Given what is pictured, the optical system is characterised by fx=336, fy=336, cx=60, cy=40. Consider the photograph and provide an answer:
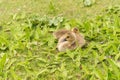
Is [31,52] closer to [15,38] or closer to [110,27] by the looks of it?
[15,38]

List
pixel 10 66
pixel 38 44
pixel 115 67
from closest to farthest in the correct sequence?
pixel 115 67 → pixel 10 66 → pixel 38 44

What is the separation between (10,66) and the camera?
4.23 metres

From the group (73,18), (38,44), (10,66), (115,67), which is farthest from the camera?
(73,18)

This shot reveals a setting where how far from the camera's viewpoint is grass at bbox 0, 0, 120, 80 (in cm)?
402

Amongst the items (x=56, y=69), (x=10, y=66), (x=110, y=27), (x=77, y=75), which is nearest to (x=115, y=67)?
(x=77, y=75)

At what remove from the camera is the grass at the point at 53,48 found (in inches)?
158

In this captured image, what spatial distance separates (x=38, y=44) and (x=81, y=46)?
0.61 meters

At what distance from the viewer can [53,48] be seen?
445 cm

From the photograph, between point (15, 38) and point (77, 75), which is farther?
point (15, 38)

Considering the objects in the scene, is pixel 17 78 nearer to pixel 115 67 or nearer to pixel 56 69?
pixel 56 69

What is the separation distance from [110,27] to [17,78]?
1.57 meters

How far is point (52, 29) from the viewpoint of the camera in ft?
15.9

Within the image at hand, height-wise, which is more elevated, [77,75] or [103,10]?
[103,10]

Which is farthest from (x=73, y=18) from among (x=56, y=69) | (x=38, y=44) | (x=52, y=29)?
(x=56, y=69)
